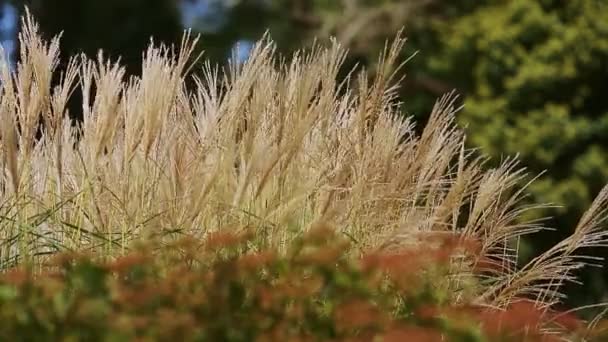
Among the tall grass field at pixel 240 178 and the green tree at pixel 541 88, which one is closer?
the tall grass field at pixel 240 178

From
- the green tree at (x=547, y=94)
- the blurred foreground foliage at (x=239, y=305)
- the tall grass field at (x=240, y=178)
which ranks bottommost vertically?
the blurred foreground foliage at (x=239, y=305)

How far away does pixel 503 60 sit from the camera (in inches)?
416

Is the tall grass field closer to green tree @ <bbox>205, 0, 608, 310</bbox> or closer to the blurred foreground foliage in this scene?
the blurred foreground foliage

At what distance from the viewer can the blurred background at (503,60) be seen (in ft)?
32.9

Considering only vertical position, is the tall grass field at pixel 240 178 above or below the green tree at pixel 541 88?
below

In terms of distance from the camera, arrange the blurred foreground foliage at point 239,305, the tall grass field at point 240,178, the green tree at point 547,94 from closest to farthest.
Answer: the blurred foreground foliage at point 239,305
the tall grass field at point 240,178
the green tree at point 547,94

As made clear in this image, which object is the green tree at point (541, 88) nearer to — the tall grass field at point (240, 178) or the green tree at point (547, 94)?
the green tree at point (547, 94)

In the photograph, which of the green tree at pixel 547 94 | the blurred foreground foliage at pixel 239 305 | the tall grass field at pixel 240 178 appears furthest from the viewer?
the green tree at pixel 547 94

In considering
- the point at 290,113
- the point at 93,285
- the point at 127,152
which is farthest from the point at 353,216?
the point at 93,285

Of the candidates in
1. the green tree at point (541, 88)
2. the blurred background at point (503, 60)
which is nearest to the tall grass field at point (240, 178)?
the blurred background at point (503, 60)

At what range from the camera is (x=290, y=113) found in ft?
10.3

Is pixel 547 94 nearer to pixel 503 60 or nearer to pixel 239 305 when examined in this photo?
→ pixel 503 60

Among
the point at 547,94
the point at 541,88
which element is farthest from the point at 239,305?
the point at 547,94

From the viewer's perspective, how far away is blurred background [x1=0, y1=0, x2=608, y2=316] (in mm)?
10016
